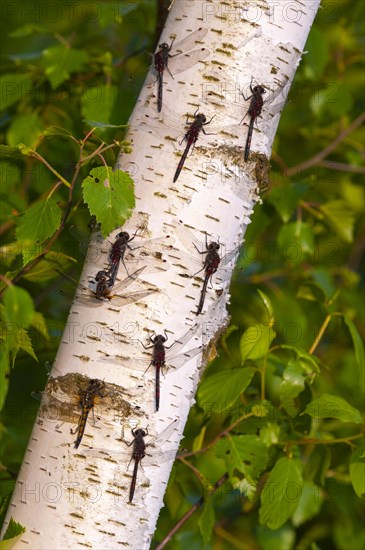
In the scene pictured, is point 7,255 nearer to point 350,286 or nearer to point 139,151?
point 139,151

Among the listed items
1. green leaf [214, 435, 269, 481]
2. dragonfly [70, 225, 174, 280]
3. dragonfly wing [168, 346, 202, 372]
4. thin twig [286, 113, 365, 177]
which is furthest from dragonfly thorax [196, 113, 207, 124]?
thin twig [286, 113, 365, 177]

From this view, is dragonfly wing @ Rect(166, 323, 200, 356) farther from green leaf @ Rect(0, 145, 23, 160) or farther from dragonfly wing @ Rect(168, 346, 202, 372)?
green leaf @ Rect(0, 145, 23, 160)

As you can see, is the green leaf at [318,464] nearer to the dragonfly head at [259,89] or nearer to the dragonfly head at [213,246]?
the dragonfly head at [213,246]

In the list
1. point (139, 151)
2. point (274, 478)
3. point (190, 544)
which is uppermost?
point (139, 151)

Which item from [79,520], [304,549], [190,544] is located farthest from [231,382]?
[304,549]

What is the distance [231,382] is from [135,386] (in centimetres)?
42

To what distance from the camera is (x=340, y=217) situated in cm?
246

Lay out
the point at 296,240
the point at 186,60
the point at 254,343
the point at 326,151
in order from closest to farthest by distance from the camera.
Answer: the point at 186,60
the point at 254,343
the point at 296,240
the point at 326,151

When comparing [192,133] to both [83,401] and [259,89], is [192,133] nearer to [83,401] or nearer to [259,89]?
[259,89]

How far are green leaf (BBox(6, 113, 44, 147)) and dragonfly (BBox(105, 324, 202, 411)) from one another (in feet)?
3.44

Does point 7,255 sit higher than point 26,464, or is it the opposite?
point 7,255

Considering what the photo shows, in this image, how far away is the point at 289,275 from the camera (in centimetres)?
280

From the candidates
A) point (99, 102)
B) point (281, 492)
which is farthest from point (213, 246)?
point (99, 102)

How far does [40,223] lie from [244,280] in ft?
4.75
